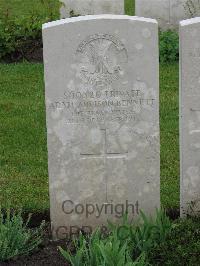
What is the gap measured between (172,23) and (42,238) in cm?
643

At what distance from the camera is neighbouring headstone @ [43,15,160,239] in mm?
5066

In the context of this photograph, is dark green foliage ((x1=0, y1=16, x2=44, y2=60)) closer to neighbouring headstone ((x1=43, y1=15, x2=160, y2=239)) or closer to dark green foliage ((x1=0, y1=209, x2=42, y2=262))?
neighbouring headstone ((x1=43, y1=15, x2=160, y2=239))

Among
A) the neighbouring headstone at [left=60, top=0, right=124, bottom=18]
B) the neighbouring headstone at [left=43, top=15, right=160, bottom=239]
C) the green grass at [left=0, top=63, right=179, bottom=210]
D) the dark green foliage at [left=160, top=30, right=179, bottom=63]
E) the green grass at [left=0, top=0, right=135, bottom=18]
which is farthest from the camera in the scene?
the green grass at [left=0, top=0, right=135, bottom=18]

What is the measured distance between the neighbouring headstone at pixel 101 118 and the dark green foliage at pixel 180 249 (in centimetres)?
50

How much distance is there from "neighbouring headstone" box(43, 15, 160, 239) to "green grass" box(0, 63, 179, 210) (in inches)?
23.3

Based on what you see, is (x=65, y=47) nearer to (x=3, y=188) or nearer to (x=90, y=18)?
(x=90, y=18)

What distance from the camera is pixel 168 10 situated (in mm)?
11234

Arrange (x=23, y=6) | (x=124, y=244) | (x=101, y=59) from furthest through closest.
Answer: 1. (x=23, y=6)
2. (x=101, y=59)
3. (x=124, y=244)

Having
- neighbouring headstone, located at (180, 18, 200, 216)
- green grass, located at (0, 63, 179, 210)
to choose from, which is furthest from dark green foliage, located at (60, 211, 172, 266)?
green grass, located at (0, 63, 179, 210)

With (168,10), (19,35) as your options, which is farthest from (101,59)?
(168,10)

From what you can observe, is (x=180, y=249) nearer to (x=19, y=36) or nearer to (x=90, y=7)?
(x=19, y=36)

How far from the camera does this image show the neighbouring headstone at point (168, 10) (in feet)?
36.7

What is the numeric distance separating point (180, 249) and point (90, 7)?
709 centimetres

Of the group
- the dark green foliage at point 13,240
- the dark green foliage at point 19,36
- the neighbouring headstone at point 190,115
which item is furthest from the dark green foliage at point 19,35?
the dark green foliage at point 13,240
